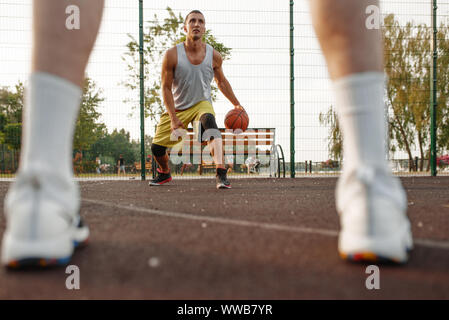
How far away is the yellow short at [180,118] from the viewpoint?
4.52 meters

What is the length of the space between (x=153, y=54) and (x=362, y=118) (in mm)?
8195

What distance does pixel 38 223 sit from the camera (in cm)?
88

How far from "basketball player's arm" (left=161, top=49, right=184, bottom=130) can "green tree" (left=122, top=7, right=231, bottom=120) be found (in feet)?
9.20

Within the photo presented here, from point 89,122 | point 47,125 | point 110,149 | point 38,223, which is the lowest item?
point 38,223

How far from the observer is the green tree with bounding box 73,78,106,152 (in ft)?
24.4

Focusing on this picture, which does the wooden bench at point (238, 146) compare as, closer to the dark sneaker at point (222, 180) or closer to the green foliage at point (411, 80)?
the green foliage at point (411, 80)

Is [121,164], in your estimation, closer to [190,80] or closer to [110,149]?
[110,149]

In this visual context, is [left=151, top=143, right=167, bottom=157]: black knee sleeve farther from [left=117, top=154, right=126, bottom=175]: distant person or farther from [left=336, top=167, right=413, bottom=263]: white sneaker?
[left=336, top=167, right=413, bottom=263]: white sneaker

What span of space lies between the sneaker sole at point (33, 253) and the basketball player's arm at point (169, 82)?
11.4 feet

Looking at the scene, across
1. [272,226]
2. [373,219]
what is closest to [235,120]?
[272,226]

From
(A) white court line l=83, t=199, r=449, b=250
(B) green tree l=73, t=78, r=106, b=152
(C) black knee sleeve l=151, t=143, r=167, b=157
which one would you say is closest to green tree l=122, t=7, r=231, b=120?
(B) green tree l=73, t=78, r=106, b=152

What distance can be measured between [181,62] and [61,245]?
12.5 ft

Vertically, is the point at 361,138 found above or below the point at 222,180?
above
